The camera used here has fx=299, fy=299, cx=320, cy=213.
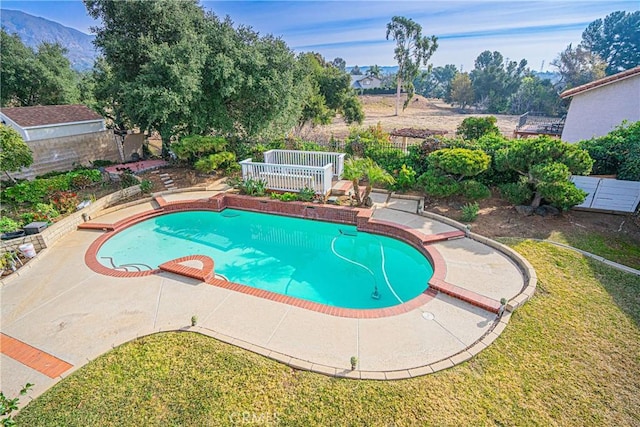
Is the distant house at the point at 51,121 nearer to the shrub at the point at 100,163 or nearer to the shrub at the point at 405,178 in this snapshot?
the shrub at the point at 100,163

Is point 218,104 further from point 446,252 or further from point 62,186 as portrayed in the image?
point 446,252

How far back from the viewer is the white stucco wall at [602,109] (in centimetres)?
1266

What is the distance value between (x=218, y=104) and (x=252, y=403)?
1417 cm

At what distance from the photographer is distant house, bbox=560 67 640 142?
12625 millimetres

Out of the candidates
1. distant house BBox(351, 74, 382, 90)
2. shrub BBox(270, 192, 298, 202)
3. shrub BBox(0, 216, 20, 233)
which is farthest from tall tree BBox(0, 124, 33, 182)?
distant house BBox(351, 74, 382, 90)

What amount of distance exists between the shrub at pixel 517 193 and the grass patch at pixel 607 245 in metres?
1.45

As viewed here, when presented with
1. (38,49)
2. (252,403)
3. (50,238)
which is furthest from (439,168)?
(38,49)

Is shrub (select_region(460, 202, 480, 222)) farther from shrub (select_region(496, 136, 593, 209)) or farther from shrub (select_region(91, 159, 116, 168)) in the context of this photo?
shrub (select_region(91, 159, 116, 168))

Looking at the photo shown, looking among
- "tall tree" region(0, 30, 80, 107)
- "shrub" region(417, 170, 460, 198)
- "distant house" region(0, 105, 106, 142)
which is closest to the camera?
"shrub" region(417, 170, 460, 198)

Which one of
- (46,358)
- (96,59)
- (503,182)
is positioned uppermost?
(96,59)

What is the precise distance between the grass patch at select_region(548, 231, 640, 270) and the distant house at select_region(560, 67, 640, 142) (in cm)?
774

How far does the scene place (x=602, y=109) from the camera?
14.0 m

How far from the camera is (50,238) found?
9055 millimetres

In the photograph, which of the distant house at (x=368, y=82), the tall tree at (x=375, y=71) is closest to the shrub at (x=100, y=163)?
the tall tree at (x=375, y=71)
